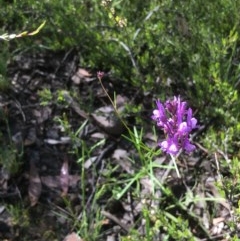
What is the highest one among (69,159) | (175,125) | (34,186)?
(175,125)

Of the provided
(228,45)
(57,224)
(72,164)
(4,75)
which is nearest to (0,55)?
(4,75)

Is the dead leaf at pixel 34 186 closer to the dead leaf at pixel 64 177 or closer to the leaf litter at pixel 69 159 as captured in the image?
the leaf litter at pixel 69 159

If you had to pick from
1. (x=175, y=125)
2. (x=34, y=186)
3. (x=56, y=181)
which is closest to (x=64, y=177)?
(x=56, y=181)

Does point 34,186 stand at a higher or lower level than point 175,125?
lower

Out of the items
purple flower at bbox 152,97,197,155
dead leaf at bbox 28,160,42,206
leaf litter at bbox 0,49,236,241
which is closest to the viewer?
purple flower at bbox 152,97,197,155

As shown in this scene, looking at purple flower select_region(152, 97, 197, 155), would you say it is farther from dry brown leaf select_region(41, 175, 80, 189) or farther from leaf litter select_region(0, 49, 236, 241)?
dry brown leaf select_region(41, 175, 80, 189)

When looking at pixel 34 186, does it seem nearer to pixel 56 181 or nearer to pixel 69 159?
pixel 56 181

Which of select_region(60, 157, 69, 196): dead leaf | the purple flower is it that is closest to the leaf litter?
select_region(60, 157, 69, 196): dead leaf

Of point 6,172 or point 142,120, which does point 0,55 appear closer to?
point 6,172

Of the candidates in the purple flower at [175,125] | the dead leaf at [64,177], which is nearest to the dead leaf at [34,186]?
the dead leaf at [64,177]
